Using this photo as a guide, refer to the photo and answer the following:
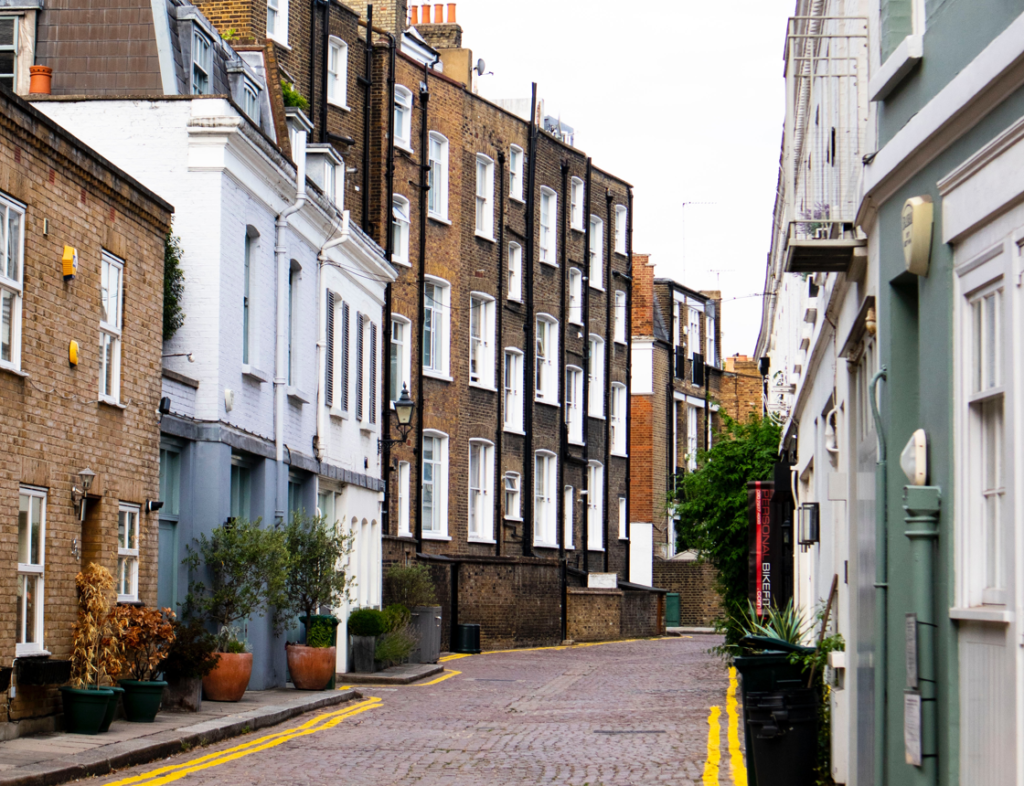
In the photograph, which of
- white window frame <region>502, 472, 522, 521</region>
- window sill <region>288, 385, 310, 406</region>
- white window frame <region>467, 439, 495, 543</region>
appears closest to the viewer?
window sill <region>288, 385, 310, 406</region>

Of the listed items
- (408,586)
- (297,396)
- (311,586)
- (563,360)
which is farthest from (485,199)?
(311,586)

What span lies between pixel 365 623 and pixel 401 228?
13.2 meters

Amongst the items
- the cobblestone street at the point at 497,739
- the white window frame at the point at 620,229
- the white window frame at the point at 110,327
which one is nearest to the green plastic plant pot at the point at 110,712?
the cobblestone street at the point at 497,739

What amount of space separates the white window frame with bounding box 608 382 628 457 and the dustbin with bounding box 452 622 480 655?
1500 centimetres

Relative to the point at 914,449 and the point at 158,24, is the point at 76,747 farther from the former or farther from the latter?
the point at 158,24

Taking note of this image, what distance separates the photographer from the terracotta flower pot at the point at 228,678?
1792cm

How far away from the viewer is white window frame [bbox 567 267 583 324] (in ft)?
144

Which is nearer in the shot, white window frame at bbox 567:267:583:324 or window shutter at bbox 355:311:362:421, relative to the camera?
window shutter at bbox 355:311:362:421

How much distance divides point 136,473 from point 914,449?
11411 millimetres

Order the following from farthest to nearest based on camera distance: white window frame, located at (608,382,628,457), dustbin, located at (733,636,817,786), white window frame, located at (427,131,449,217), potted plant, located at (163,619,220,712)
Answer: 1. white window frame, located at (608,382,628,457)
2. white window frame, located at (427,131,449,217)
3. potted plant, located at (163,619,220,712)
4. dustbin, located at (733,636,817,786)

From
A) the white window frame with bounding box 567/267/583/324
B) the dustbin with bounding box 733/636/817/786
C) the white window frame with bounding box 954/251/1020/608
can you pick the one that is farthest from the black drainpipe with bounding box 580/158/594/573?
the white window frame with bounding box 954/251/1020/608

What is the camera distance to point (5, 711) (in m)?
13.3

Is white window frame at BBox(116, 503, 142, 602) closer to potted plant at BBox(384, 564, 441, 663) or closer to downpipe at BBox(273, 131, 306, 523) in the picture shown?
downpipe at BBox(273, 131, 306, 523)

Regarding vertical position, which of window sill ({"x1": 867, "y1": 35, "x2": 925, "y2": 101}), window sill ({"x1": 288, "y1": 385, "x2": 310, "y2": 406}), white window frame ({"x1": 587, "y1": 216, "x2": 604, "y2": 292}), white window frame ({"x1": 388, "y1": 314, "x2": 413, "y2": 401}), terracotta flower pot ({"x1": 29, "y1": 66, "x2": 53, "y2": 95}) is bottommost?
window sill ({"x1": 288, "y1": 385, "x2": 310, "y2": 406})
